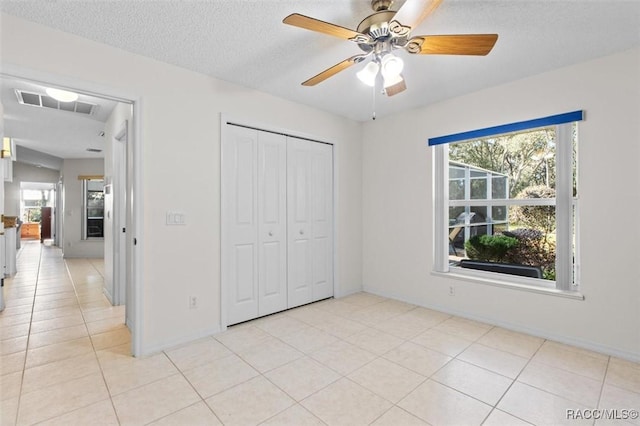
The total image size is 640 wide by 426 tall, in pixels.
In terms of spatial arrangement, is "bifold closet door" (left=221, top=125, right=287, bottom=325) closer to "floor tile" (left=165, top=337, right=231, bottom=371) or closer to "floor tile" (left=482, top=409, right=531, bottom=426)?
"floor tile" (left=165, top=337, right=231, bottom=371)

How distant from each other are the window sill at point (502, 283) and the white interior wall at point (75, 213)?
25.6 feet

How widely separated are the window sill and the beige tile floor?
0.43 m

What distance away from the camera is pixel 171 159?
2.61 meters

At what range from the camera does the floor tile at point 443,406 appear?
66.8 inches

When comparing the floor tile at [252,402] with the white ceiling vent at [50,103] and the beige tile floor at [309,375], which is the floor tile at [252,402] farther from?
the white ceiling vent at [50,103]

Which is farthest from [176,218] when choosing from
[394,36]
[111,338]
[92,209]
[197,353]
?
[92,209]

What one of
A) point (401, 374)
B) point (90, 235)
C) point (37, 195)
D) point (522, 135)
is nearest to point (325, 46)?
point (522, 135)

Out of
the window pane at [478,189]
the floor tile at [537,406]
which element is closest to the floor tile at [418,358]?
the floor tile at [537,406]

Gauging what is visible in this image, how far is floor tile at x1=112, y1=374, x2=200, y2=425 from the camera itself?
5.62ft

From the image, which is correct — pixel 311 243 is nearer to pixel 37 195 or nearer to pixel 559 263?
pixel 559 263

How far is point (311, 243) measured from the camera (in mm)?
3787

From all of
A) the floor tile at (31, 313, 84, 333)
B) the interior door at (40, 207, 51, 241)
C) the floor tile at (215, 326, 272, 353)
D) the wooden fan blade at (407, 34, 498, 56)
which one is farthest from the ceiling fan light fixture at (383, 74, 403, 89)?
the interior door at (40, 207, 51, 241)

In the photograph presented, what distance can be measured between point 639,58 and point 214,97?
3.49 meters

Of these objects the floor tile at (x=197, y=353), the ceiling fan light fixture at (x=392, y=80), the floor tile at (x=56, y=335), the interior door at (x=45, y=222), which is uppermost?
the ceiling fan light fixture at (x=392, y=80)
